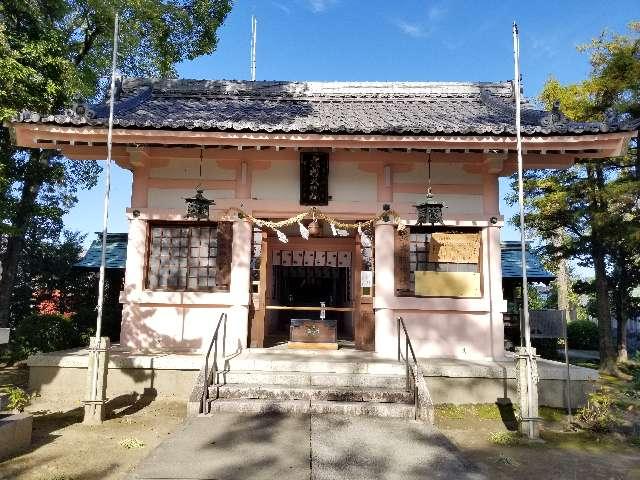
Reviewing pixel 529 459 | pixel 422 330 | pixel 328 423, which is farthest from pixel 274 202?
pixel 529 459

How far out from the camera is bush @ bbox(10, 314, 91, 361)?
1088 cm

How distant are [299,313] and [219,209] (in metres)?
7.35

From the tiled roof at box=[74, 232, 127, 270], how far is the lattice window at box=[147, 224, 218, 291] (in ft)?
21.2

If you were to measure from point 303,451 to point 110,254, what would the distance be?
13799 millimetres

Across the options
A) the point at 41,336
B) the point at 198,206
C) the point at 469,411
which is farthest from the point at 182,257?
the point at 469,411

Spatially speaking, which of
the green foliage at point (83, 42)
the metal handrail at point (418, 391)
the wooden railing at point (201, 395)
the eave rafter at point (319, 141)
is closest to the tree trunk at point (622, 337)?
the eave rafter at point (319, 141)

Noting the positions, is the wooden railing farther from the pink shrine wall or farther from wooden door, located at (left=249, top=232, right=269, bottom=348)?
wooden door, located at (left=249, top=232, right=269, bottom=348)

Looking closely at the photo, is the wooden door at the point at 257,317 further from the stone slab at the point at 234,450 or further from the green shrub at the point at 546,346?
the green shrub at the point at 546,346

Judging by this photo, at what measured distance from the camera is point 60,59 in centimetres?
1150

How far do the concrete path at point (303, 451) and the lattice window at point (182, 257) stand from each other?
3.64 m

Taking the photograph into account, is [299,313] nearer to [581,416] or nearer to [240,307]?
[240,307]

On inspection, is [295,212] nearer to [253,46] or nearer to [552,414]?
[552,414]

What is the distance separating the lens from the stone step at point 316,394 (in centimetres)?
666

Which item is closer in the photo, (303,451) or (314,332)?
(303,451)
